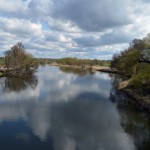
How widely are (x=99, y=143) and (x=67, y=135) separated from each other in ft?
12.1

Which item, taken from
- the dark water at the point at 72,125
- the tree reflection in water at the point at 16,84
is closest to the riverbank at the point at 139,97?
the dark water at the point at 72,125

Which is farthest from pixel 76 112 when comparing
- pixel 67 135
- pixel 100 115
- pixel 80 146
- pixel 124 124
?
pixel 80 146

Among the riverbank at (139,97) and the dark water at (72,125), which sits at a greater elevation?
the riverbank at (139,97)

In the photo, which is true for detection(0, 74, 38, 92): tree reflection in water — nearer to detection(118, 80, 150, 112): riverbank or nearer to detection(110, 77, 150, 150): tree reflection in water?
detection(118, 80, 150, 112): riverbank

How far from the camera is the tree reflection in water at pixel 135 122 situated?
27.3 meters

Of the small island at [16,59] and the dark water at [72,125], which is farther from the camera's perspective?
the small island at [16,59]

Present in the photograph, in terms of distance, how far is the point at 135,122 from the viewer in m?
34.4

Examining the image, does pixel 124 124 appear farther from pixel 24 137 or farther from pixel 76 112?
pixel 24 137

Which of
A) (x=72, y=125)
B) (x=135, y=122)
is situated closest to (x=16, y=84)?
(x=72, y=125)

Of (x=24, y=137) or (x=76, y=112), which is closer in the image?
(x=24, y=137)

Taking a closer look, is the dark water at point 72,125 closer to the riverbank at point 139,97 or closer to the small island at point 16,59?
the riverbank at point 139,97

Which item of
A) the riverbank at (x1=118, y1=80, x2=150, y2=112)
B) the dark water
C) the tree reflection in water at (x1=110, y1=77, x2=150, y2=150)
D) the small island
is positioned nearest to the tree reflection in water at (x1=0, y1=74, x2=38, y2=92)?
the dark water

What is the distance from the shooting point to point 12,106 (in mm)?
42562

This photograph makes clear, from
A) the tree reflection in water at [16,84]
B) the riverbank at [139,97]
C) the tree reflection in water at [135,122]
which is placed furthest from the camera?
the tree reflection in water at [16,84]
